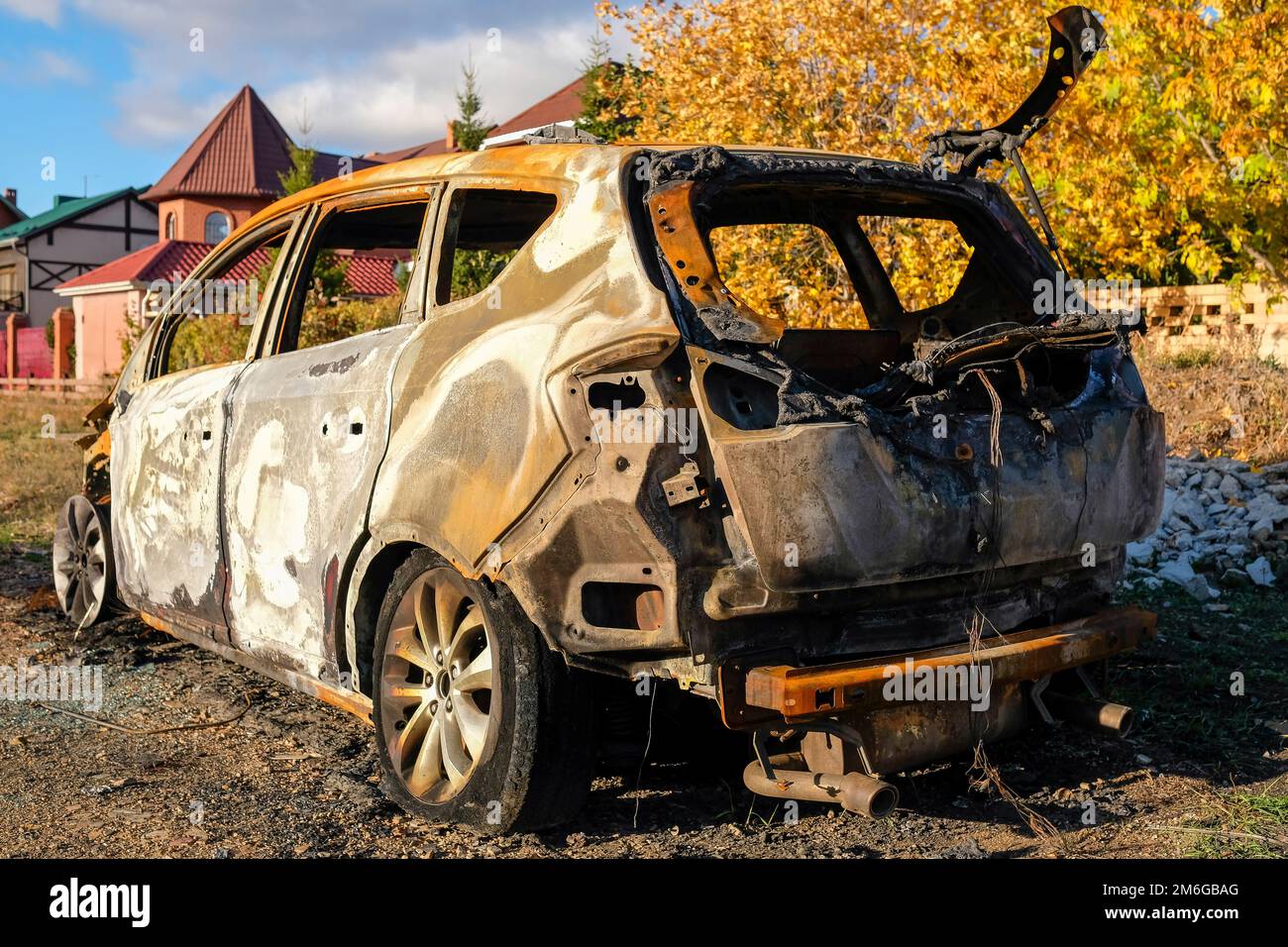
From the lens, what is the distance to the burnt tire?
140 inches

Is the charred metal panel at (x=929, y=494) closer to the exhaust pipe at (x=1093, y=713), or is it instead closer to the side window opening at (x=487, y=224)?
the exhaust pipe at (x=1093, y=713)

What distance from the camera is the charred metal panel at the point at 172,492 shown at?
5.09 meters

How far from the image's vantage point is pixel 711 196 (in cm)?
379

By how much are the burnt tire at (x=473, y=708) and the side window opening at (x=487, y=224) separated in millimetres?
964

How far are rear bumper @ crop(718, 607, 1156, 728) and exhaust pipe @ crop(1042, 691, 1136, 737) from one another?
179 millimetres

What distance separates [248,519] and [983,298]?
2.79 metres

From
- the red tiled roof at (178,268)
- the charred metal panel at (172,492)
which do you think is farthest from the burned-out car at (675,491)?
the red tiled roof at (178,268)

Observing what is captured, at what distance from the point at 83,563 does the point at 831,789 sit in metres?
4.78


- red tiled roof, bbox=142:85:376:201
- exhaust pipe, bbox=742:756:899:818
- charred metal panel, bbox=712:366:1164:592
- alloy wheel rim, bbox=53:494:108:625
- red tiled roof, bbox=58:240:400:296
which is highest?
red tiled roof, bbox=142:85:376:201

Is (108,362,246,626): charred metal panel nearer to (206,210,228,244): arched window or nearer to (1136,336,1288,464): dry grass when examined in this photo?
(1136,336,1288,464): dry grass

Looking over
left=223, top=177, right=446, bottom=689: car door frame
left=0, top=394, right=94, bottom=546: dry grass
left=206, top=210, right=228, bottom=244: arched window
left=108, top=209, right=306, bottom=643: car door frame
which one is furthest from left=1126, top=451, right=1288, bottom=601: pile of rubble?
left=206, top=210, right=228, bottom=244: arched window
